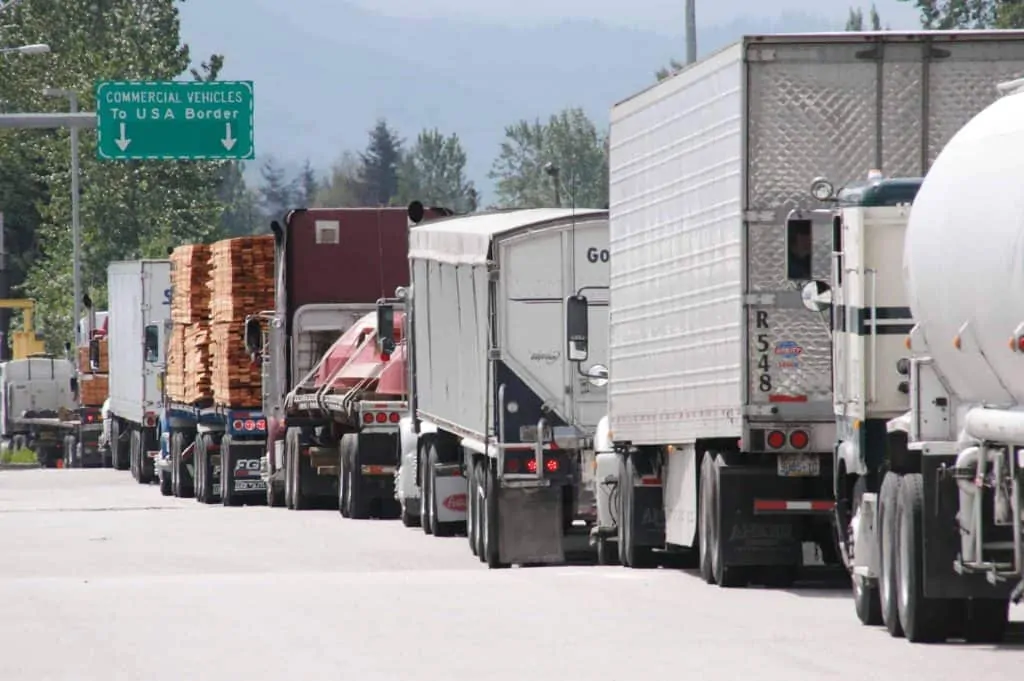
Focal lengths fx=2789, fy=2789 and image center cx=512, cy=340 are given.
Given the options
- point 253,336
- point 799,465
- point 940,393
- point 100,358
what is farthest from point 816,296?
point 100,358

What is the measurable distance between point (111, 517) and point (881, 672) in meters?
22.8

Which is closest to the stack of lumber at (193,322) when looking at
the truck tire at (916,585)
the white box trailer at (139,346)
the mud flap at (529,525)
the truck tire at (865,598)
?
the white box trailer at (139,346)

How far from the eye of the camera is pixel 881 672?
13.9m

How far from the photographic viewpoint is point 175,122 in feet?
159

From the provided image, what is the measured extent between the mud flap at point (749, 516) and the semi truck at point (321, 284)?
A: 676 inches

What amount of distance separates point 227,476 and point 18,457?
3227 centimetres

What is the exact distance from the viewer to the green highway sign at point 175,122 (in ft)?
158

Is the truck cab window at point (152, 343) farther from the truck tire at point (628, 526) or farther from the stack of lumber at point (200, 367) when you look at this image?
the truck tire at point (628, 526)

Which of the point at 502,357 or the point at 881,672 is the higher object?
the point at 502,357

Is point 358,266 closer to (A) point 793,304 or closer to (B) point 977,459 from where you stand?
(A) point 793,304

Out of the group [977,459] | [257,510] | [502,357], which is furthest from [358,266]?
[977,459]

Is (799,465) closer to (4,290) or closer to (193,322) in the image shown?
(193,322)

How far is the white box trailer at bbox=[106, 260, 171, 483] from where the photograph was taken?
50031 mm

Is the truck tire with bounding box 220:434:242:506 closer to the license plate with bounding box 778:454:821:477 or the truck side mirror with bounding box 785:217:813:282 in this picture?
the license plate with bounding box 778:454:821:477
